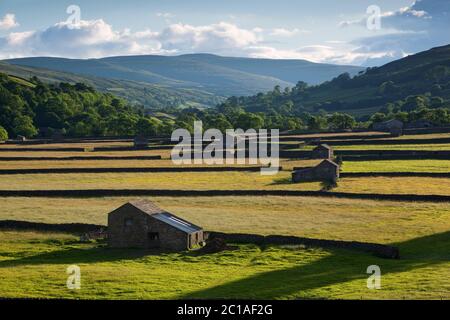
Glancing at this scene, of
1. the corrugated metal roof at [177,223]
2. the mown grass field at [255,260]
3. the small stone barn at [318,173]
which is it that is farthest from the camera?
the small stone barn at [318,173]

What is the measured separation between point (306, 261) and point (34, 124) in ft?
485

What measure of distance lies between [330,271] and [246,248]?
8313 millimetres

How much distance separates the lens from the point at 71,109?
185250 mm

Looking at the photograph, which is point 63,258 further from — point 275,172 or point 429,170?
point 429,170

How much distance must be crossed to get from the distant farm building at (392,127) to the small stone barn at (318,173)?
51.3m

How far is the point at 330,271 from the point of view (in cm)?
3850

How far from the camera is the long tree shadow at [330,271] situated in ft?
111

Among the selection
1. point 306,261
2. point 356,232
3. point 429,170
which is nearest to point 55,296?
point 306,261

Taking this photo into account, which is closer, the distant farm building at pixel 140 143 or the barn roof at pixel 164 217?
the barn roof at pixel 164 217

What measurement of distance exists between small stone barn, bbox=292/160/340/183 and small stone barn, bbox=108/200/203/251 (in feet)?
105

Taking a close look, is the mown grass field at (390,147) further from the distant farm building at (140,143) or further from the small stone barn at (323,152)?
the distant farm building at (140,143)

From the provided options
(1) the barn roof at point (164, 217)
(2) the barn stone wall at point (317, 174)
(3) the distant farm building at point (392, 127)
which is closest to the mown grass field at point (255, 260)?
(1) the barn roof at point (164, 217)

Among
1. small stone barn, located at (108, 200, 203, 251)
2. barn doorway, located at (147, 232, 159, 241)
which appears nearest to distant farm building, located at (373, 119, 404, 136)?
small stone barn, located at (108, 200, 203, 251)

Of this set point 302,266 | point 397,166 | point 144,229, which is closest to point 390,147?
point 397,166
